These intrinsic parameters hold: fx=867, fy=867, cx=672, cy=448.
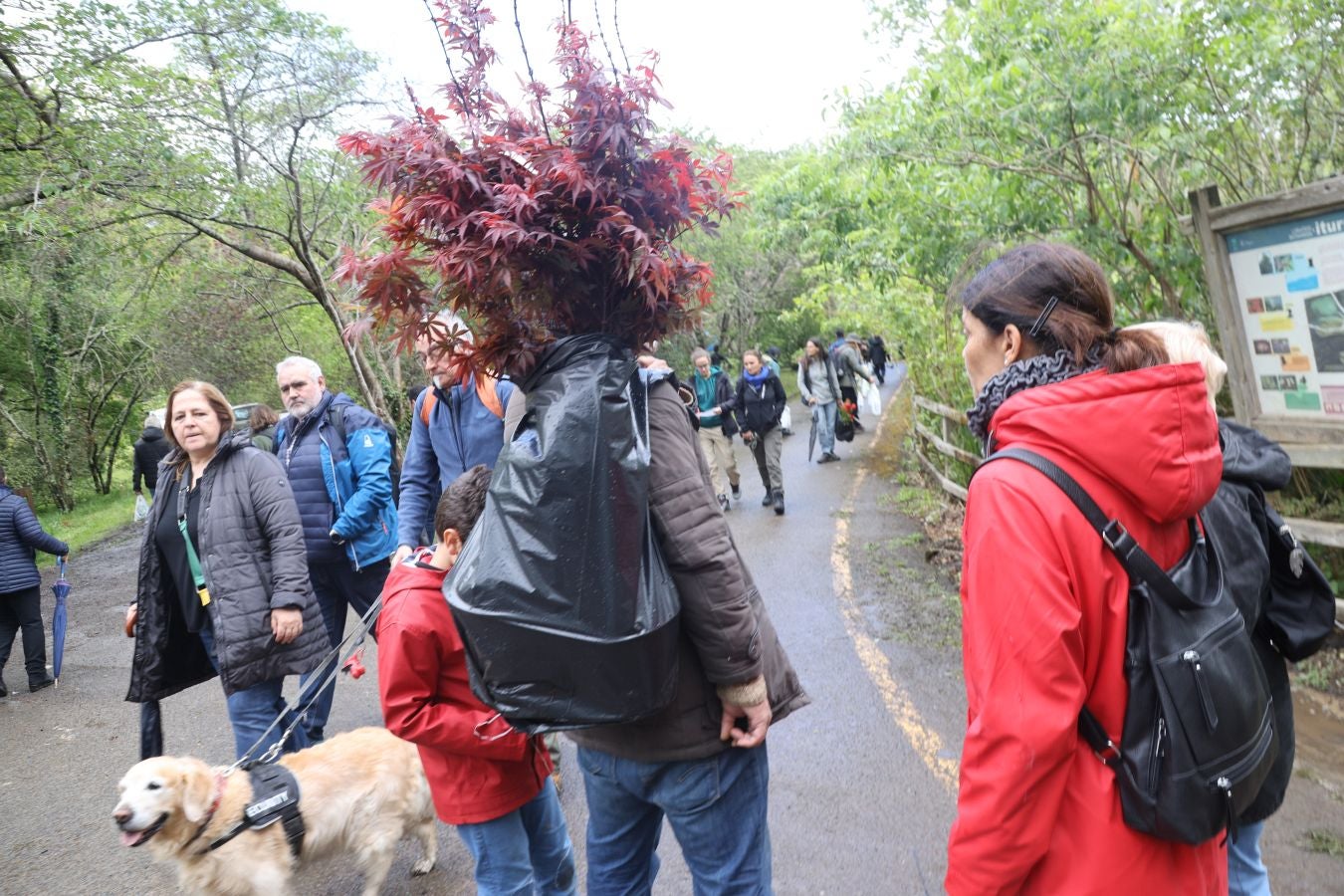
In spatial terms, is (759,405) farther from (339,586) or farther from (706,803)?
(706,803)

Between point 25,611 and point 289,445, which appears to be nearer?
point 289,445

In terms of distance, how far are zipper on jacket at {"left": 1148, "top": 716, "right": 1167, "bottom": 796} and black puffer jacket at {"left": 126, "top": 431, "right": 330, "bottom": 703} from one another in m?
3.39

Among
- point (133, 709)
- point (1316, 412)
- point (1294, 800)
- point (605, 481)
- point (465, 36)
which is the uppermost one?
point (465, 36)

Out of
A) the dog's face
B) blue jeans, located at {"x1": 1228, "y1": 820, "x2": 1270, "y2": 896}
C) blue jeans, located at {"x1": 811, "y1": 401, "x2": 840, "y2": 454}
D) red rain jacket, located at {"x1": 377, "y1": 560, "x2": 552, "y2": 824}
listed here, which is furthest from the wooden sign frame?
blue jeans, located at {"x1": 811, "y1": 401, "x2": 840, "y2": 454}

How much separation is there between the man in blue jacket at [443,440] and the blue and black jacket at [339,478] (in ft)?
1.76

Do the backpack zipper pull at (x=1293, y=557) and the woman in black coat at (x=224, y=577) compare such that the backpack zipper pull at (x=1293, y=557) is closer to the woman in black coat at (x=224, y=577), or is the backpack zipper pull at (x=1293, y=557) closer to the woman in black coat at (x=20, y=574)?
the woman in black coat at (x=224, y=577)

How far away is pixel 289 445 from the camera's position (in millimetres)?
4738

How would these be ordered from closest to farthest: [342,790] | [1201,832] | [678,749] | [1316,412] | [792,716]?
[1201,832] < [678,749] < [342,790] < [1316,412] < [792,716]

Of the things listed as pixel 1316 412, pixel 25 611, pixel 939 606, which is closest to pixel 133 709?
pixel 25 611

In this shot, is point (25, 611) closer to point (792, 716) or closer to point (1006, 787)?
point (792, 716)

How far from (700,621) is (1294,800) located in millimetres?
2941

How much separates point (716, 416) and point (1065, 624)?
8.54m

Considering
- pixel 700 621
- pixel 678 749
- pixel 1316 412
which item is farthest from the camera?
pixel 1316 412

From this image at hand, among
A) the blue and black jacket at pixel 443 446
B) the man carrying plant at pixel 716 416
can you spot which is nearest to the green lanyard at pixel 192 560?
the blue and black jacket at pixel 443 446
